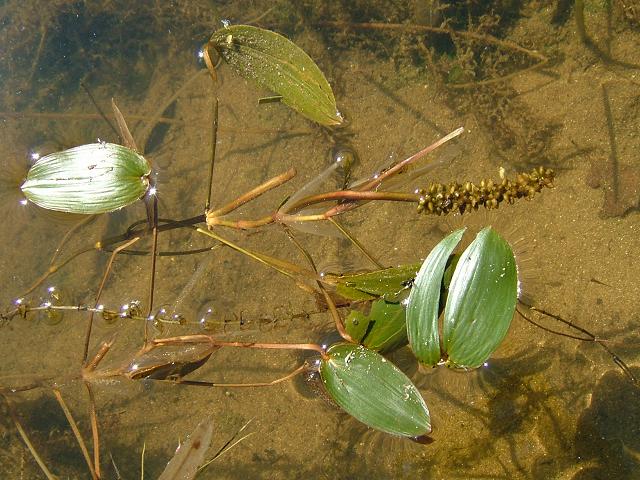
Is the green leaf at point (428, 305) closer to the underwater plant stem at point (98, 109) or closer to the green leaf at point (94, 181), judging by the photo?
the green leaf at point (94, 181)

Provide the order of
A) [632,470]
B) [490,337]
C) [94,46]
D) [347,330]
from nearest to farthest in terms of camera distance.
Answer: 1. [490,337]
2. [347,330]
3. [632,470]
4. [94,46]

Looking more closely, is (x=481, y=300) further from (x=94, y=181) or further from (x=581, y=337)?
(x=94, y=181)

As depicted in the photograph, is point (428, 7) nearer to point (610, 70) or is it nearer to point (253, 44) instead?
point (610, 70)

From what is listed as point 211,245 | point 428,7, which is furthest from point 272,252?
point 428,7

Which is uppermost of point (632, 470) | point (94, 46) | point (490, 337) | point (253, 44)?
point (253, 44)

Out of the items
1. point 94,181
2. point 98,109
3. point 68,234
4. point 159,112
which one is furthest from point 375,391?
point 98,109

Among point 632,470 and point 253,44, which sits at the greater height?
point 253,44

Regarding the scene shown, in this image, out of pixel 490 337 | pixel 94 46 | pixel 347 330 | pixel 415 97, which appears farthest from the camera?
pixel 94 46
